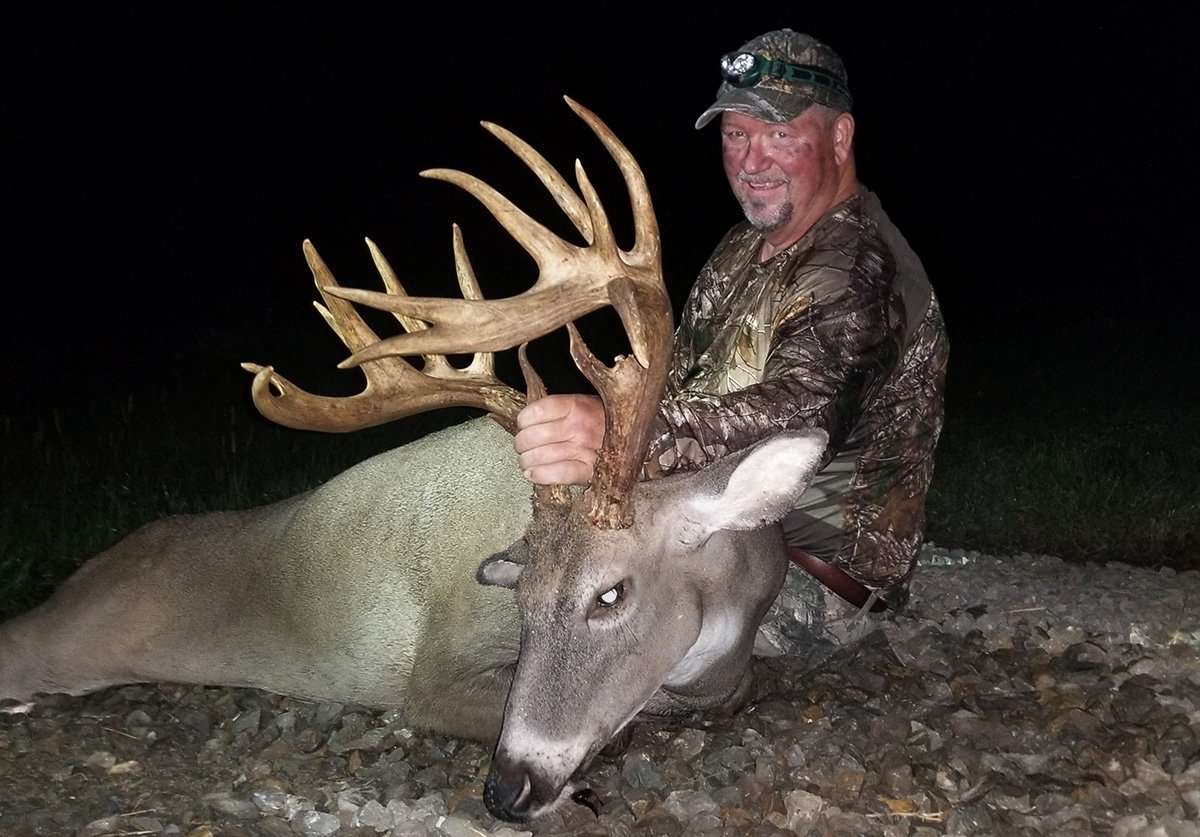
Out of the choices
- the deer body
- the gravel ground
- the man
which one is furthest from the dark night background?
the man

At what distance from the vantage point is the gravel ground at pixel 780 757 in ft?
11.5

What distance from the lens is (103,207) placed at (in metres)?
22.4

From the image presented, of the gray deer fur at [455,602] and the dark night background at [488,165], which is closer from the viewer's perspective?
the gray deer fur at [455,602]

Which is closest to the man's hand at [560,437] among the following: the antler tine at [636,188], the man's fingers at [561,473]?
the man's fingers at [561,473]

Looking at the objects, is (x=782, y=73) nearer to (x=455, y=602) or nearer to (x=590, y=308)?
(x=590, y=308)

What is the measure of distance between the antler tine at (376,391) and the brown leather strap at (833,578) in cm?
118

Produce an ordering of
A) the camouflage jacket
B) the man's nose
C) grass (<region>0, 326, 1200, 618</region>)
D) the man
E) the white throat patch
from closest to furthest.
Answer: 1. the camouflage jacket
2. the white throat patch
3. the man
4. the man's nose
5. grass (<region>0, 326, 1200, 618</region>)

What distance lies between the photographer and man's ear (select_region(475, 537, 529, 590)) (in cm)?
372

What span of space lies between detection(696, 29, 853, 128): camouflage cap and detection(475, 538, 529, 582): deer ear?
1570 millimetres

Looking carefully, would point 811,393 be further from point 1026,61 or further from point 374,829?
point 1026,61

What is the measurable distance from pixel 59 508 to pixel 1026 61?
34897 mm

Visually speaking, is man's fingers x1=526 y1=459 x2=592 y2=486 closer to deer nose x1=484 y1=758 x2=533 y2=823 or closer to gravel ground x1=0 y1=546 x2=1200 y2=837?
deer nose x1=484 y1=758 x2=533 y2=823

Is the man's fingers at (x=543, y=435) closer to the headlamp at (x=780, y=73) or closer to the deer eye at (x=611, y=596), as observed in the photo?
the deer eye at (x=611, y=596)

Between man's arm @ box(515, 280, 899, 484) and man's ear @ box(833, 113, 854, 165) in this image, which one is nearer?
man's arm @ box(515, 280, 899, 484)
